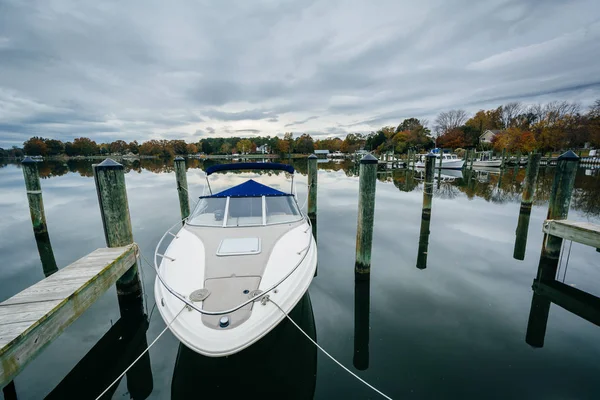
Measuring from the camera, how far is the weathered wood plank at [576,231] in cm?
523

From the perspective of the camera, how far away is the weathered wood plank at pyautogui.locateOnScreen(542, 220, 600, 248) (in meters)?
5.23

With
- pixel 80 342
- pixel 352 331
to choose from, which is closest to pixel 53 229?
pixel 80 342

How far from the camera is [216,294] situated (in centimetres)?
344

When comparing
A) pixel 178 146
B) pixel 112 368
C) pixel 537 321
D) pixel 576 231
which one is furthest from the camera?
pixel 178 146

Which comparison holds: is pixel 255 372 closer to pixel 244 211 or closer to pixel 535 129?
pixel 244 211

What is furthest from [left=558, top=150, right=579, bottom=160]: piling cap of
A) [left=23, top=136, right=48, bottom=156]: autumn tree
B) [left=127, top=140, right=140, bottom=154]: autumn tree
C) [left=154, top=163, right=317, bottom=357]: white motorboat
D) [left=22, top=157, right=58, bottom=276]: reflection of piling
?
[left=127, top=140, right=140, bottom=154]: autumn tree

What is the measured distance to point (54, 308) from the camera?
2.91 m

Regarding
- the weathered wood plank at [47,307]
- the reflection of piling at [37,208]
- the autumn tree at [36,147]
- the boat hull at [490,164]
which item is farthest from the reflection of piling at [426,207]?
the autumn tree at [36,147]

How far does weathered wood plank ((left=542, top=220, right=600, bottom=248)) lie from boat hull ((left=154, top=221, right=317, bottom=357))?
5.65m

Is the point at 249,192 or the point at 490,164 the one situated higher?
the point at 249,192

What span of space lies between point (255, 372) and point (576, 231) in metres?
6.99

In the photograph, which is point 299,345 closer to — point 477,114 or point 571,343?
point 571,343

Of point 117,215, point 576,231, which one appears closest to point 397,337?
point 576,231

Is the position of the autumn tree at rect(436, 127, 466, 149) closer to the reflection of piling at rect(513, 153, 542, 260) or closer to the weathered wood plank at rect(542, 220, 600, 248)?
the reflection of piling at rect(513, 153, 542, 260)
